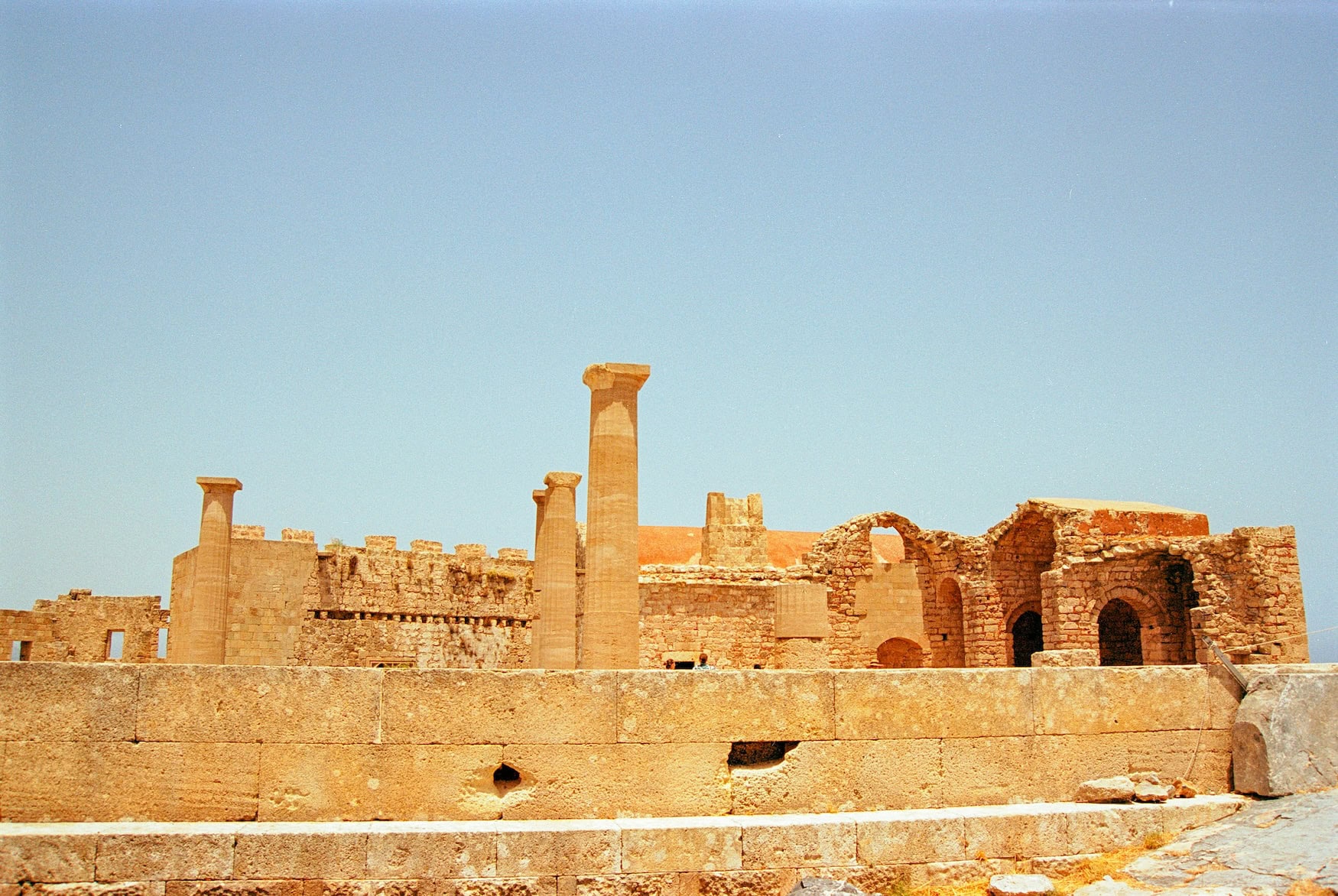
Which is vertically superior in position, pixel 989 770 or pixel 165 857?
pixel 989 770

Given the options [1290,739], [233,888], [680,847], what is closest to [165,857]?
[233,888]

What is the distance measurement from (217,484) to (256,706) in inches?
535

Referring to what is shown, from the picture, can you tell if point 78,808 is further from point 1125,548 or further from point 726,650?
point 1125,548

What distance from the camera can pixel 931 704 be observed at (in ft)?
25.5

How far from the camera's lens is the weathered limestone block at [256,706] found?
7.04 m

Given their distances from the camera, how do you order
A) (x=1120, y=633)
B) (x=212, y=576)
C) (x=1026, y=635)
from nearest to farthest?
(x=212, y=576) → (x=1120, y=633) → (x=1026, y=635)

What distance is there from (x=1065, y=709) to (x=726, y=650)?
14774mm

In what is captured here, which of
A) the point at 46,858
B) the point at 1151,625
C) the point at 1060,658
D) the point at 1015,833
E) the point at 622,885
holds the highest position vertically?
the point at 1151,625

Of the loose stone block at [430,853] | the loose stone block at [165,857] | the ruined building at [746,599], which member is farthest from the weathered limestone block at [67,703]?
the ruined building at [746,599]

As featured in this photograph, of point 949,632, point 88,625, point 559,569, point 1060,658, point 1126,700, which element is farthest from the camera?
point 88,625

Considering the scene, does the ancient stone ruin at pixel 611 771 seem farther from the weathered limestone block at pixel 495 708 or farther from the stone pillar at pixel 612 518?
the stone pillar at pixel 612 518

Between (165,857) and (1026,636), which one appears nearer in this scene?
(165,857)

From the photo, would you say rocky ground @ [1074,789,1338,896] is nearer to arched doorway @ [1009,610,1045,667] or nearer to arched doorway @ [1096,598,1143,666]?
arched doorway @ [1009,610,1045,667]

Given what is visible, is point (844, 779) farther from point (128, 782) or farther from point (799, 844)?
point (128, 782)
